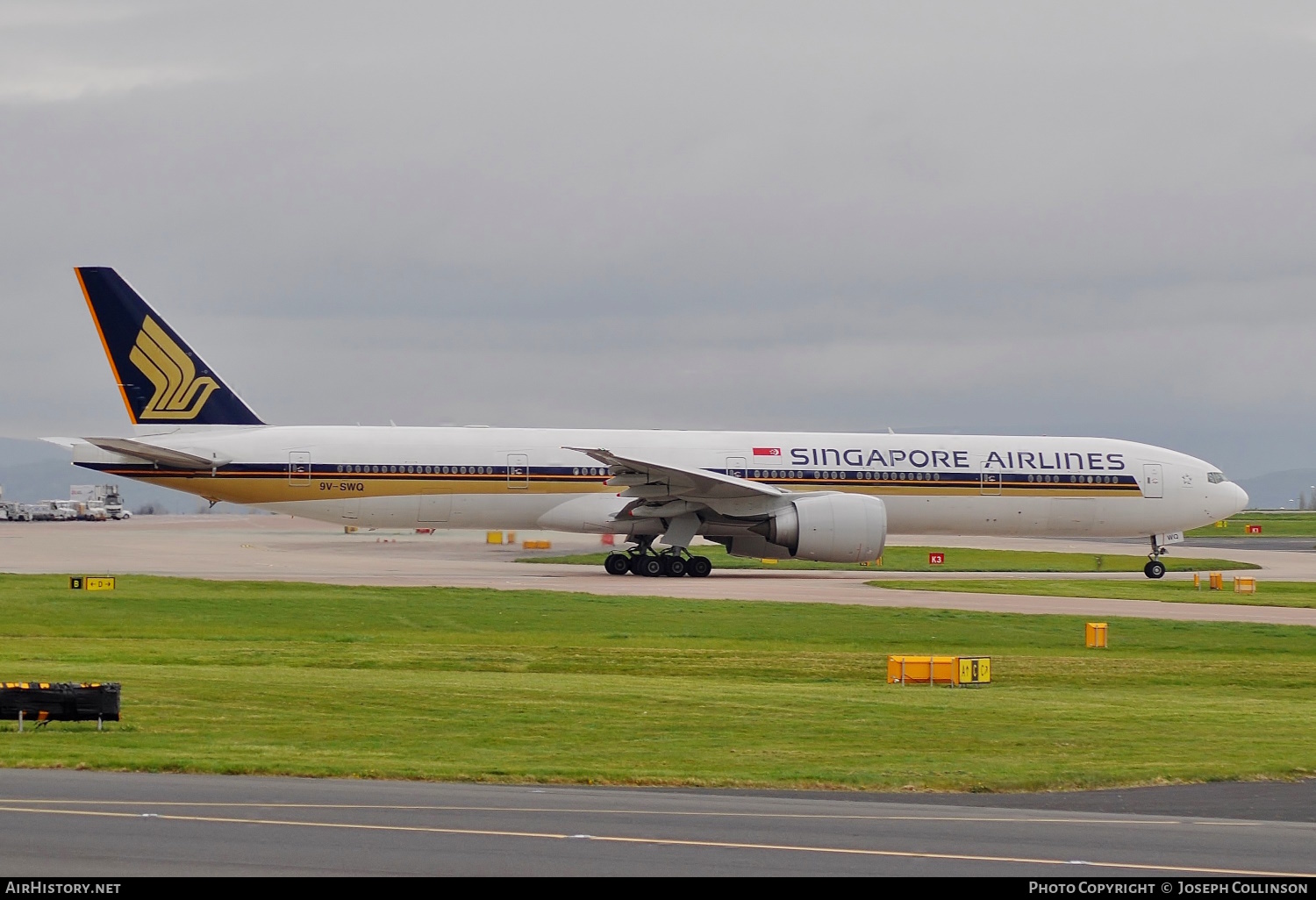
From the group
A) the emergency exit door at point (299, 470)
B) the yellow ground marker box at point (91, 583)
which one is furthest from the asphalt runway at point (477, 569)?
the yellow ground marker box at point (91, 583)

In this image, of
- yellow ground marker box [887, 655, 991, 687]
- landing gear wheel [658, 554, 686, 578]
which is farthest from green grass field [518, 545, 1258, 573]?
yellow ground marker box [887, 655, 991, 687]

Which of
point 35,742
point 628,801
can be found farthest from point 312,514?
point 628,801

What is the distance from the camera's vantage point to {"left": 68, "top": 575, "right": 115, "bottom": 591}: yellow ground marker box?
31.3 meters

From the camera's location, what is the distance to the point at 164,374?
127ft

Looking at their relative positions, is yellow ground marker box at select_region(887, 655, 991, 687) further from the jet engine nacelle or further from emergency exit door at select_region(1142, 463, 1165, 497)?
emergency exit door at select_region(1142, 463, 1165, 497)

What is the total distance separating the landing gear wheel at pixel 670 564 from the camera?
38938 millimetres

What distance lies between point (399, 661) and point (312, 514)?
1751 centimetres

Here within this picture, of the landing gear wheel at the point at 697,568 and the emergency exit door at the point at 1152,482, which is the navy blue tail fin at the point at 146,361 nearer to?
the landing gear wheel at the point at 697,568

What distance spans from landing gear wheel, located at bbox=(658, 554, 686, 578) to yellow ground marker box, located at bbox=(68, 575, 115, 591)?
13.8 m

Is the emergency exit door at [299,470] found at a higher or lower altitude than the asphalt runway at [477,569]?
higher

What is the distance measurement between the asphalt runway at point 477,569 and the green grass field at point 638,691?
104 inches

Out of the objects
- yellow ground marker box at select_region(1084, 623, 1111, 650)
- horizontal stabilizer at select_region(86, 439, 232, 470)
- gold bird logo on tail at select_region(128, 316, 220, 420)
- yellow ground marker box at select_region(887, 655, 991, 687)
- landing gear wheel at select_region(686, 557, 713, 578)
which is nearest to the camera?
yellow ground marker box at select_region(887, 655, 991, 687)

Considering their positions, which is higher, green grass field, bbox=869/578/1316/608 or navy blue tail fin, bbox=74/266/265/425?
navy blue tail fin, bbox=74/266/265/425

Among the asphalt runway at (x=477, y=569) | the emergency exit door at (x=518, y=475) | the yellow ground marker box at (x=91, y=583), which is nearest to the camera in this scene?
the yellow ground marker box at (x=91, y=583)
